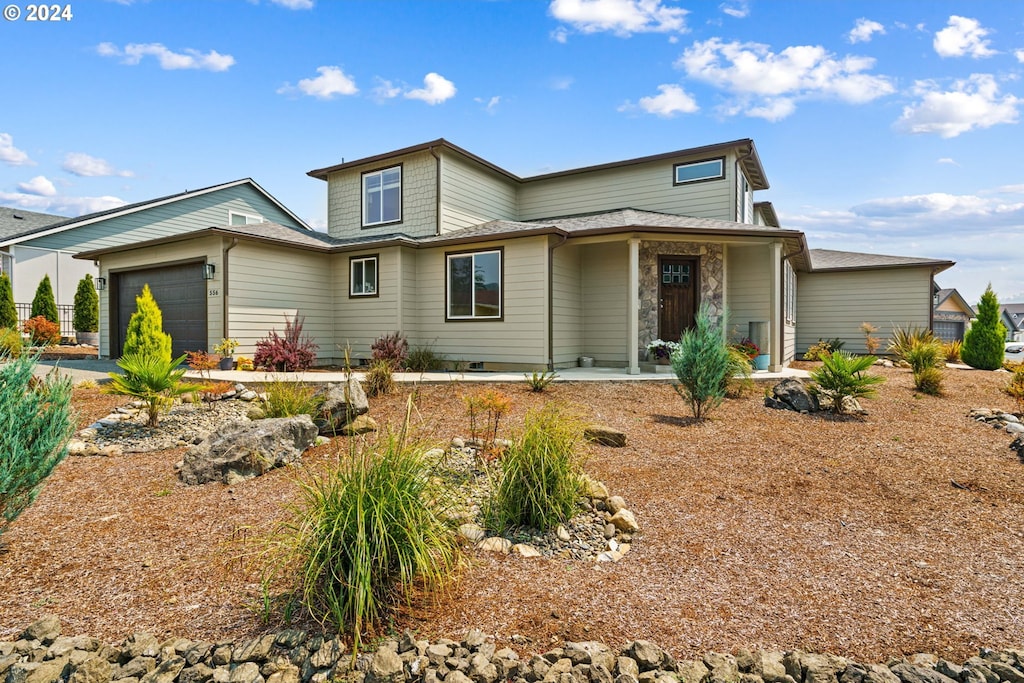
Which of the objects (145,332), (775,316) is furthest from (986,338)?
(145,332)

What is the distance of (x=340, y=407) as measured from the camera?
19.7ft

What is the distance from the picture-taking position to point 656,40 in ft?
31.1

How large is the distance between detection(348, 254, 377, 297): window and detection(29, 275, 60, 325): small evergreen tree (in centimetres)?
1222

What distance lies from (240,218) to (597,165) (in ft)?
55.7

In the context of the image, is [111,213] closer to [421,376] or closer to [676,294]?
[421,376]

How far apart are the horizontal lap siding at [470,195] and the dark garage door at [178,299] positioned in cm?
571

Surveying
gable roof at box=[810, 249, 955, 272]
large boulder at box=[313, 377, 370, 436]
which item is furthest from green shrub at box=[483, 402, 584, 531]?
gable roof at box=[810, 249, 955, 272]

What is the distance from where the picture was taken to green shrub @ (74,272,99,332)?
59.2 ft

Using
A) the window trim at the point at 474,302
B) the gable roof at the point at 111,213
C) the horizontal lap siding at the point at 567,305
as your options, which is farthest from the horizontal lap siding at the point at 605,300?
the gable roof at the point at 111,213

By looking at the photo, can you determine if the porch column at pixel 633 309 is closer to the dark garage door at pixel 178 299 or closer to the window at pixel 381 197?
the window at pixel 381 197

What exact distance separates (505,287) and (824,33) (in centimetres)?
711

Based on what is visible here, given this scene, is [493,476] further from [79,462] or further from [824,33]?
[824,33]

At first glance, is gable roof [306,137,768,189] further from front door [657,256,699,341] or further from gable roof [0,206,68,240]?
gable roof [0,206,68,240]

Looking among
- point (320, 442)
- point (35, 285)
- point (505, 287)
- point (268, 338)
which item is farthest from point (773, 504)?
point (35, 285)
